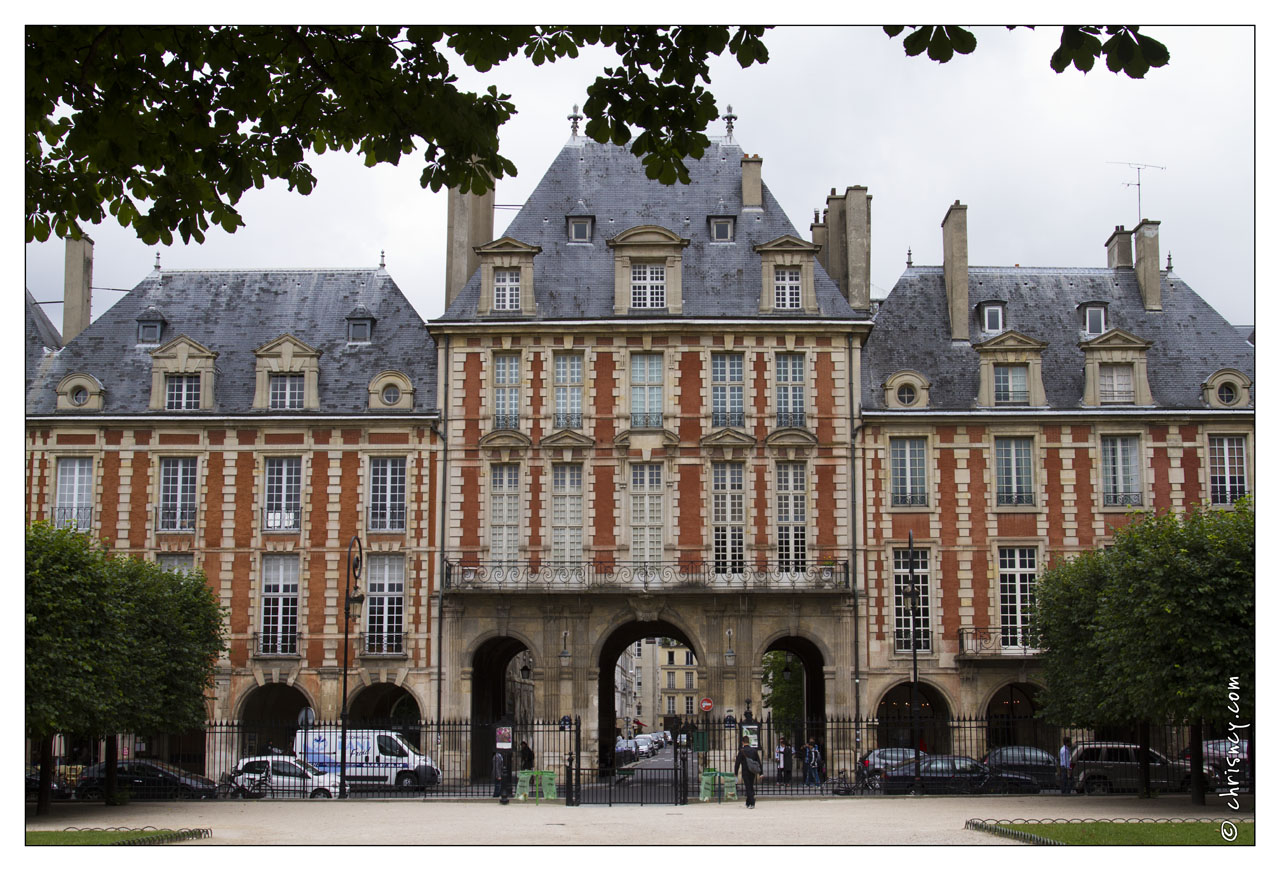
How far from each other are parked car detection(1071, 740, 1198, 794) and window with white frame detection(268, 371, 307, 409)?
71.4 feet

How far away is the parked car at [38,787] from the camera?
83.5ft

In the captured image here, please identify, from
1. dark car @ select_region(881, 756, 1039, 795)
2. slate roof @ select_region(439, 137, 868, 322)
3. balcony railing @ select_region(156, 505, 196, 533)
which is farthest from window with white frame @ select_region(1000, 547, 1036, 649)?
balcony railing @ select_region(156, 505, 196, 533)

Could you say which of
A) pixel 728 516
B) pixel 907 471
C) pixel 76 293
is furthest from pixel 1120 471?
pixel 76 293

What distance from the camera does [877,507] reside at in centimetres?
3900

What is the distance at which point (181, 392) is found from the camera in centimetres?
3991

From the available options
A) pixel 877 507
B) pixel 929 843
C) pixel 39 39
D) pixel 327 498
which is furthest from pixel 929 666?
pixel 39 39

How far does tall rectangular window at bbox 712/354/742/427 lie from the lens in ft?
129

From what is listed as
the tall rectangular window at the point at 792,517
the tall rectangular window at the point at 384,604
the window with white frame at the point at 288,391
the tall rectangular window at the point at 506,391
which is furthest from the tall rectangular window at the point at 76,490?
the tall rectangular window at the point at 792,517

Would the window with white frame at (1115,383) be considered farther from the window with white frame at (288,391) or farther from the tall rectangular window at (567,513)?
the window with white frame at (288,391)

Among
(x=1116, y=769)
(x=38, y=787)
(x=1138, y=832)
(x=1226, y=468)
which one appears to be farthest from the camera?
(x=1226, y=468)

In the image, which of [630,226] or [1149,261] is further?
[1149,261]

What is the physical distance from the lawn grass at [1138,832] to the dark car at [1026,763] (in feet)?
42.6

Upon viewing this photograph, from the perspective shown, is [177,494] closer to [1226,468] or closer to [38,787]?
[38,787]

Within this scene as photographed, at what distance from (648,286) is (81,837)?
81.2 ft
